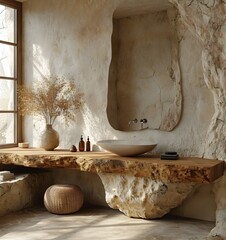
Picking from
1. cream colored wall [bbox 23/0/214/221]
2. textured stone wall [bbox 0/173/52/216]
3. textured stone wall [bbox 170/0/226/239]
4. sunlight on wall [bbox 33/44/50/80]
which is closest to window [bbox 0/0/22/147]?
Result: cream colored wall [bbox 23/0/214/221]

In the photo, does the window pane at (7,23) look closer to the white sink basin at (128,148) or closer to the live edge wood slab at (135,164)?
the live edge wood slab at (135,164)

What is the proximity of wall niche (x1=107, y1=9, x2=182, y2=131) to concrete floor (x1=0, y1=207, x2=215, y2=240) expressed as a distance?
3.19ft

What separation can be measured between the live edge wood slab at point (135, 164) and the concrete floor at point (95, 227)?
20.7 inches

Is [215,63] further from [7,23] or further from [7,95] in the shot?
[7,23]

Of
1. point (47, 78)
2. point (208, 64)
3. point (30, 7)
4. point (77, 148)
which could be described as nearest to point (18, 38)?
point (30, 7)

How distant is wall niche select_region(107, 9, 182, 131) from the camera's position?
12.0 ft

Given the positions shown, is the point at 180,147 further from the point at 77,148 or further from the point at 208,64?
the point at 77,148

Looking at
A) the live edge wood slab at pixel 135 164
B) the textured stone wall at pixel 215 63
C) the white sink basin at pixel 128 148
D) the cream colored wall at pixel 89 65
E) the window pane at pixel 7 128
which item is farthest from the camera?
the window pane at pixel 7 128

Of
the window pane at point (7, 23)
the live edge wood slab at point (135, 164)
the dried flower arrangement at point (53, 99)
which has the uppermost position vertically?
the window pane at point (7, 23)

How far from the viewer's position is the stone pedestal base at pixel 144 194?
10.8 ft

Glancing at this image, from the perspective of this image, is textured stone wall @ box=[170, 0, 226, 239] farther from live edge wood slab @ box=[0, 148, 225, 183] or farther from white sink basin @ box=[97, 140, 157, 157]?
white sink basin @ box=[97, 140, 157, 157]

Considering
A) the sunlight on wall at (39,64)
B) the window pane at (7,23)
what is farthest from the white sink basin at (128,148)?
the window pane at (7,23)

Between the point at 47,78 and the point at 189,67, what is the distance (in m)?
1.83

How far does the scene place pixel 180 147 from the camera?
3584mm
